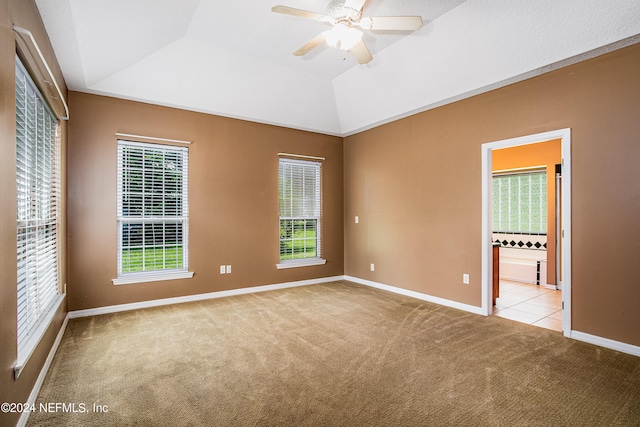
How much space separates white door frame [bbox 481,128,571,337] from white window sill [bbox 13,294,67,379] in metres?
4.30

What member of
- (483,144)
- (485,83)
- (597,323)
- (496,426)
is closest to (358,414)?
(496,426)

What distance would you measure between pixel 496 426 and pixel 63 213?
447 centimetres

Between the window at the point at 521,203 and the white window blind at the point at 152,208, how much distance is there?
244 inches

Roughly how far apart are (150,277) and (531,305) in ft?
17.0

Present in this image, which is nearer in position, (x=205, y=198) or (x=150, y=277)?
(x=150, y=277)

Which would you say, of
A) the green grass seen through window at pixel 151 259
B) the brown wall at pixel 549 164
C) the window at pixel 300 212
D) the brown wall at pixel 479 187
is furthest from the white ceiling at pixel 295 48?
the brown wall at pixel 549 164

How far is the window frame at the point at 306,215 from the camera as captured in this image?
216 inches

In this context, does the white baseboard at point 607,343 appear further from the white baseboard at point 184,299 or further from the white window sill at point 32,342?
the white window sill at point 32,342

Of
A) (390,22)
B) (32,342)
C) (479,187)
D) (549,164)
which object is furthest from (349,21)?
(549,164)

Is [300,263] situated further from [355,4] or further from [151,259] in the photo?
[355,4]

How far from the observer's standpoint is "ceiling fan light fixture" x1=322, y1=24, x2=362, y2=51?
8.91ft

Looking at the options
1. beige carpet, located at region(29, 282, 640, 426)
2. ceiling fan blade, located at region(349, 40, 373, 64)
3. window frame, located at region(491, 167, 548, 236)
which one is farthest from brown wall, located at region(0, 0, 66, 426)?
window frame, located at region(491, 167, 548, 236)

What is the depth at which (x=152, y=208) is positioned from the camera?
439 centimetres

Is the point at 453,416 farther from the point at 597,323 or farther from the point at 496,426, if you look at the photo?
the point at 597,323
